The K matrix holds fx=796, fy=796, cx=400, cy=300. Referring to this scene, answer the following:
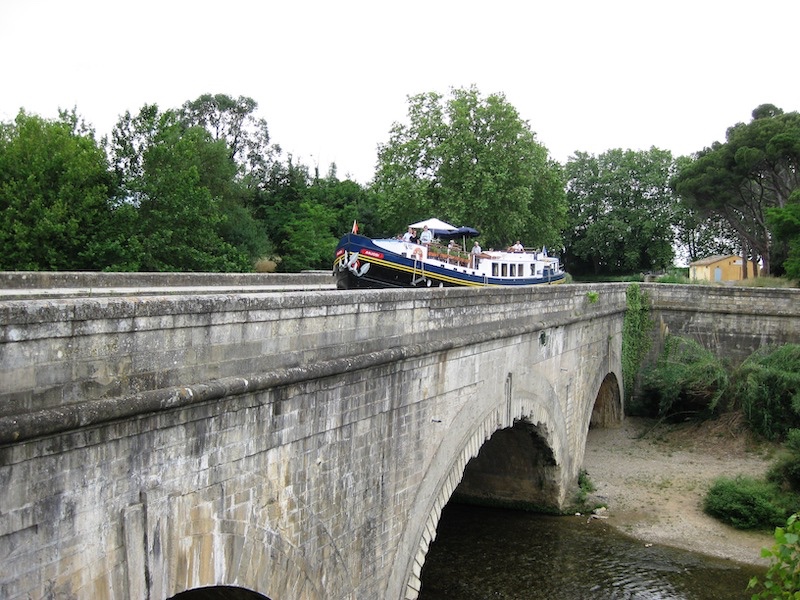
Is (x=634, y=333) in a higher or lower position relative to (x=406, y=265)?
lower

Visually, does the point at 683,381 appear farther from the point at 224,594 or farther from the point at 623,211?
the point at 623,211

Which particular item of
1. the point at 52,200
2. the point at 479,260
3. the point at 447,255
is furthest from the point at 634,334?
the point at 52,200

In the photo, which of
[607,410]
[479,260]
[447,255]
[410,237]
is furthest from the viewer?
→ [607,410]

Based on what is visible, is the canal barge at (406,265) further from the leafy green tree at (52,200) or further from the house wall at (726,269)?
the house wall at (726,269)

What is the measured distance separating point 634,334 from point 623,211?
26.9 meters

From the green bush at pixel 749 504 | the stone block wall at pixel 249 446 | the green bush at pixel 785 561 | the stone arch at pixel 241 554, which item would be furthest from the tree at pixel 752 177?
the green bush at pixel 785 561

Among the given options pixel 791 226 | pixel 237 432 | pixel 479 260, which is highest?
pixel 791 226

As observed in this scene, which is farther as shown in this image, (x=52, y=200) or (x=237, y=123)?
(x=237, y=123)

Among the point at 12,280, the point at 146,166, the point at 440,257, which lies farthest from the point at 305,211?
the point at 12,280

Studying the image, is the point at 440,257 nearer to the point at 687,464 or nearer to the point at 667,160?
the point at 687,464

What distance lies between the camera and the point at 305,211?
36.2 meters

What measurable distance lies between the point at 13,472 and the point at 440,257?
14.2 metres

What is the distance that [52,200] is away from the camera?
20.6 meters

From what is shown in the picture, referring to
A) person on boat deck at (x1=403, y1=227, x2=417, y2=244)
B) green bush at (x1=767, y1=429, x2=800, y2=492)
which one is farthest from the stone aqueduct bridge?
green bush at (x1=767, y1=429, x2=800, y2=492)
